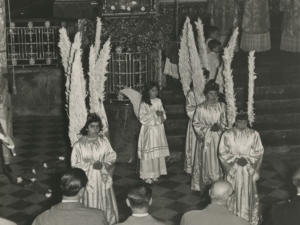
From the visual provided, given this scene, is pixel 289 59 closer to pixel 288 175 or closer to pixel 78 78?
pixel 288 175

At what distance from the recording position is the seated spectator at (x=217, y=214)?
5.23 metres

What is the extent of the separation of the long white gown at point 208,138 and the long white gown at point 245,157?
1252 millimetres

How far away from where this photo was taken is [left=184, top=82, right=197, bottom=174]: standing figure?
10.0 meters

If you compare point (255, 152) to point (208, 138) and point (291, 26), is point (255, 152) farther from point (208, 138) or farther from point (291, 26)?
point (291, 26)

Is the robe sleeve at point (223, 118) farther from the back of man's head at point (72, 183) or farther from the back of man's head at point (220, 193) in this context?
the back of man's head at point (72, 183)

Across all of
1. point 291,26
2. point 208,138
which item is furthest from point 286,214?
point 291,26

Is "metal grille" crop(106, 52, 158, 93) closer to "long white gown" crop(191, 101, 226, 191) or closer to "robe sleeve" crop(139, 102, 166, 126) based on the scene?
"robe sleeve" crop(139, 102, 166, 126)

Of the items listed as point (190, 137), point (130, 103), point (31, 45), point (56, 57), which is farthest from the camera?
point (56, 57)

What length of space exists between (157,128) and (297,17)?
529 centimetres

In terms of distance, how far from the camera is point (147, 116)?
9805 millimetres

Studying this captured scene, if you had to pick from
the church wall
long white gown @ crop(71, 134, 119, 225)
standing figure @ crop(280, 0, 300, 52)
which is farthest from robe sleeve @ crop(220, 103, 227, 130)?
the church wall

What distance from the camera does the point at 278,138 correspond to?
11430 mm

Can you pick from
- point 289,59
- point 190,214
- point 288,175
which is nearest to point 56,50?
point 289,59

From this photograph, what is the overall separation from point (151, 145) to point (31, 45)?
5373mm
